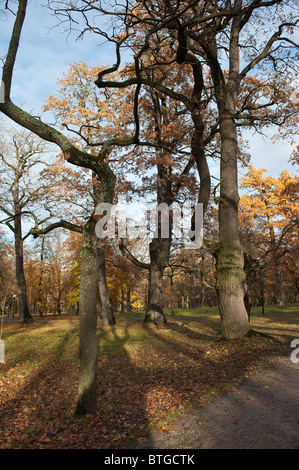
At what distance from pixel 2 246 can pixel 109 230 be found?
32.0 ft

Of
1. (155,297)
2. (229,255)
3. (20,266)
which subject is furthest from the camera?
(20,266)

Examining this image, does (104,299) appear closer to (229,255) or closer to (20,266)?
(20,266)

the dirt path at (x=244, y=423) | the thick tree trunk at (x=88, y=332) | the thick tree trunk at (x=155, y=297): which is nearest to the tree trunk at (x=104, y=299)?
the thick tree trunk at (x=155, y=297)

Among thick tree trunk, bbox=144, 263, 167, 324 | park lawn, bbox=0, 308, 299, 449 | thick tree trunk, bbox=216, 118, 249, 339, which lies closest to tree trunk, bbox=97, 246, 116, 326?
thick tree trunk, bbox=144, 263, 167, 324

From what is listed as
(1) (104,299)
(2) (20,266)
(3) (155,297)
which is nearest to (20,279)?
(2) (20,266)

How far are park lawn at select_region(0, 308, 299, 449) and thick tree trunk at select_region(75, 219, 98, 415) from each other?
1.02 feet

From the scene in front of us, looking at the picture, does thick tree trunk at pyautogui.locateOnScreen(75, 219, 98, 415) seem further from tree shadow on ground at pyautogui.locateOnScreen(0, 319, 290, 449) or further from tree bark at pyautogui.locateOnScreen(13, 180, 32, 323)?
tree bark at pyautogui.locateOnScreen(13, 180, 32, 323)

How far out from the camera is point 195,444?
13.3ft

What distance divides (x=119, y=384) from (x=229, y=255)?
5092 mm

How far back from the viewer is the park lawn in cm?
492

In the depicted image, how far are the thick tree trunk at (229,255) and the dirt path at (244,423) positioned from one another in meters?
3.36

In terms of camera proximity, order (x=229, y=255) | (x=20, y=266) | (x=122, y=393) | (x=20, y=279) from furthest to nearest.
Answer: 1. (x=20, y=266)
2. (x=20, y=279)
3. (x=229, y=255)
4. (x=122, y=393)

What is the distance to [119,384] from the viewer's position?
7453 millimetres
